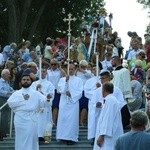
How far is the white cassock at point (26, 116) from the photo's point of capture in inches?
598

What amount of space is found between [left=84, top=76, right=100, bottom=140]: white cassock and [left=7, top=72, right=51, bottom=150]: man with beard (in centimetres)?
165

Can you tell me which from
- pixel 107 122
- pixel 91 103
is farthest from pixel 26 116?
pixel 107 122

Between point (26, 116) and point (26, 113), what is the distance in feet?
0.21

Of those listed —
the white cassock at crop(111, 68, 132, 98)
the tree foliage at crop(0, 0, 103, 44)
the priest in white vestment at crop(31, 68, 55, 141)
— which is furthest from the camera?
the tree foliage at crop(0, 0, 103, 44)

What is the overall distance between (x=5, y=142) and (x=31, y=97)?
2398mm

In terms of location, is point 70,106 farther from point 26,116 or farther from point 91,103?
point 26,116

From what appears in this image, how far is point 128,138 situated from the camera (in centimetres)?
967

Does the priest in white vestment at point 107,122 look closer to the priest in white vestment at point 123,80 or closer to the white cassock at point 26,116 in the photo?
the white cassock at point 26,116

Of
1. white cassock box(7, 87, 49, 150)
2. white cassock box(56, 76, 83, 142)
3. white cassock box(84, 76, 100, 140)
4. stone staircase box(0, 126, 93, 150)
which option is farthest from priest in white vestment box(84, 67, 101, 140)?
white cassock box(7, 87, 49, 150)

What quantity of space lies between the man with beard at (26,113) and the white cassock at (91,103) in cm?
165

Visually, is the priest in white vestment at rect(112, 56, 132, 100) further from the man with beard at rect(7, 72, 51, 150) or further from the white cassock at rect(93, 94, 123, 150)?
the white cassock at rect(93, 94, 123, 150)

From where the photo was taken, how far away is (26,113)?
50.0ft

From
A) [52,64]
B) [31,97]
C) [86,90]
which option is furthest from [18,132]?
[52,64]

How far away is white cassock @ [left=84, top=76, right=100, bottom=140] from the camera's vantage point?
16672 mm
